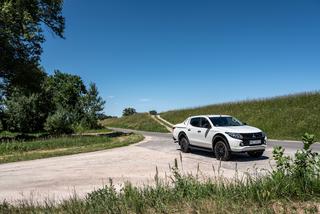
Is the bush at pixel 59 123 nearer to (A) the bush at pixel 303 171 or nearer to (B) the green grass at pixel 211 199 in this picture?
(B) the green grass at pixel 211 199

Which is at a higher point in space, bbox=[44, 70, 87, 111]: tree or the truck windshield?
bbox=[44, 70, 87, 111]: tree

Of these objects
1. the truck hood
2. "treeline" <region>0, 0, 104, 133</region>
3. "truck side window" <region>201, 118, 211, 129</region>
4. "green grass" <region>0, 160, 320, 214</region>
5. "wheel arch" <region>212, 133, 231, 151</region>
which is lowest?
"green grass" <region>0, 160, 320, 214</region>

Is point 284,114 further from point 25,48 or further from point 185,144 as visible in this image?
point 25,48

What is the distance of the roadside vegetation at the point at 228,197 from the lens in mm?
5371

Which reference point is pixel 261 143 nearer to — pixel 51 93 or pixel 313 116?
pixel 313 116

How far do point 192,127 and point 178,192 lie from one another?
416 inches

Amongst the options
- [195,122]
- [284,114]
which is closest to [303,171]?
[195,122]

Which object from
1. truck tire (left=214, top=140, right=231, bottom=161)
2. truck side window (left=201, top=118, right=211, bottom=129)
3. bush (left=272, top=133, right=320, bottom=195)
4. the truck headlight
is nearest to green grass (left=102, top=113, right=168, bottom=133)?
truck side window (left=201, top=118, right=211, bottom=129)

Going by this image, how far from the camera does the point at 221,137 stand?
14422 millimetres

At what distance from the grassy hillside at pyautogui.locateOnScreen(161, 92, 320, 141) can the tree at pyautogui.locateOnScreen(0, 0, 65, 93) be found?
20754 millimetres

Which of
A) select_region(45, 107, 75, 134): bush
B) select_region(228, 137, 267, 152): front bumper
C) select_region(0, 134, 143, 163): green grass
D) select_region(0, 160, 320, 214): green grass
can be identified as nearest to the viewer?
select_region(0, 160, 320, 214): green grass

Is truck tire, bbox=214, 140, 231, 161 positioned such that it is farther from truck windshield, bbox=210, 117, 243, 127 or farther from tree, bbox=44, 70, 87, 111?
tree, bbox=44, 70, 87, 111

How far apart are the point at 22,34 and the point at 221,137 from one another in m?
22.1

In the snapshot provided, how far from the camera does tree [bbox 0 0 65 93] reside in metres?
27.8
